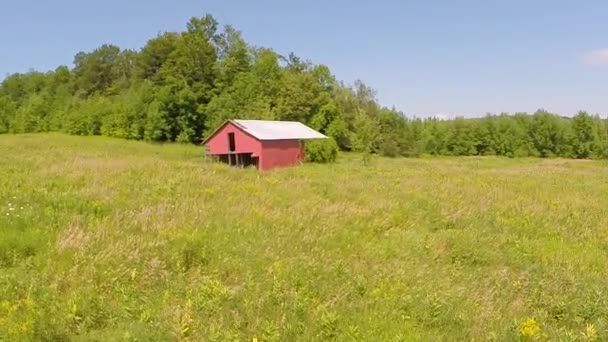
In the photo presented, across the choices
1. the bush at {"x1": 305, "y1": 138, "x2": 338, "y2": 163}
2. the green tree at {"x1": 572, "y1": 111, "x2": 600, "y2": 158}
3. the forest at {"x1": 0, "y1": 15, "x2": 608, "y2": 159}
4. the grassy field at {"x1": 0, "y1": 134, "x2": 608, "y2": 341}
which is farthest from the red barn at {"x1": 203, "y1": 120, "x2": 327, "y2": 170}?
the green tree at {"x1": 572, "y1": 111, "x2": 600, "y2": 158}

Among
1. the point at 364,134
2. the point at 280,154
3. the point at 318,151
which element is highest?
the point at 364,134

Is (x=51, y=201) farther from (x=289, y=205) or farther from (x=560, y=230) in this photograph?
(x=560, y=230)

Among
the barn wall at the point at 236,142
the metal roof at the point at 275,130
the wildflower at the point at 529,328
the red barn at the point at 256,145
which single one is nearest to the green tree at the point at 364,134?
the metal roof at the point at 275,130

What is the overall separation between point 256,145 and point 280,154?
7.90ft

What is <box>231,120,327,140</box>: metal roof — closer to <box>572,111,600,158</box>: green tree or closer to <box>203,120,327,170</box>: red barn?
<box>203,120,327,170</box>: red barn

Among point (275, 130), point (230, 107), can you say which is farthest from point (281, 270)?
point (230, 107)

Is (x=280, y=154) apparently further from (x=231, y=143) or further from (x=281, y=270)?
(x=281, y=270)

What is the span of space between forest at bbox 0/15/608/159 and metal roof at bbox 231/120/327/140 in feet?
24.6

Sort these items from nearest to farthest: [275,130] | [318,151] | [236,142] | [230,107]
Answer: [236,142]
[275,130]
[318,151]
[230,107]

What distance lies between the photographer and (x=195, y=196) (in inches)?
465

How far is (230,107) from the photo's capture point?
58.6 m

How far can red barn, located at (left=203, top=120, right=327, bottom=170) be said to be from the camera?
33656 millimetres

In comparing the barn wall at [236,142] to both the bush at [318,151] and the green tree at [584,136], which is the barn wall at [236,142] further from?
the green tree at [584,136]

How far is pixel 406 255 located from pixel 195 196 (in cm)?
594
